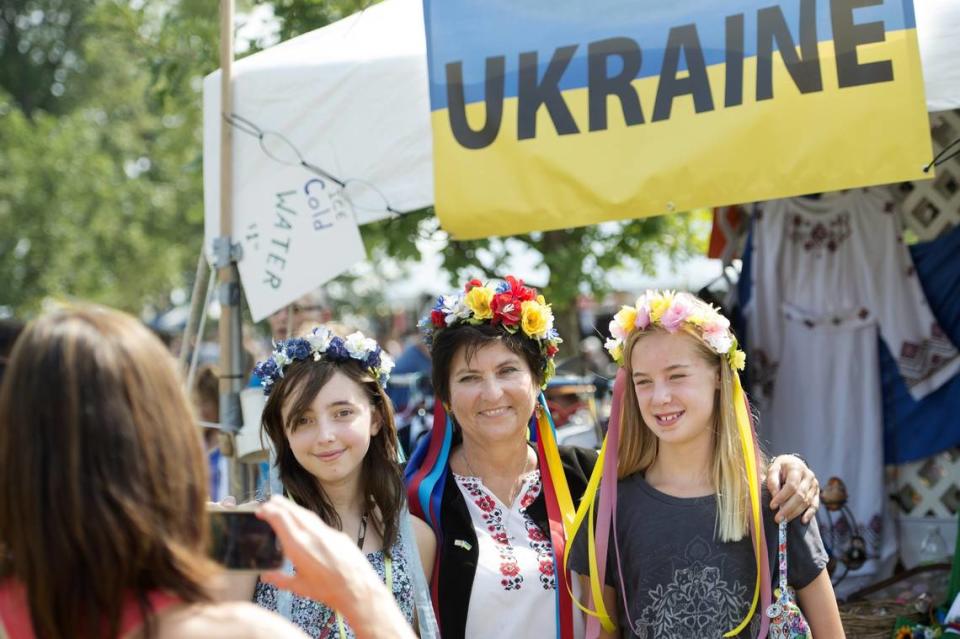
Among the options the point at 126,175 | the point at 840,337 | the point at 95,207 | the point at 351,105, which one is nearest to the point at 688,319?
the point at 351,105

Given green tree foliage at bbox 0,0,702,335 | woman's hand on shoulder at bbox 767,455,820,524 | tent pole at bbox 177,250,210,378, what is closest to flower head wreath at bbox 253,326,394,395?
woman's hand on shoulder at bbox 767,455,820,524

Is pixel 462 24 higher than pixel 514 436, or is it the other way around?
pixel 462 24

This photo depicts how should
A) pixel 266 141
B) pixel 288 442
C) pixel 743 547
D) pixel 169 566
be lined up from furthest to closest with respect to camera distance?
1. pixel 266 141
2. pixel 288 442
3. pixel 743 547
4. pixel 169 566

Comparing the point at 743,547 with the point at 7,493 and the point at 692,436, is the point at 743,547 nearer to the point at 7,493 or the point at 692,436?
the point at 692,436

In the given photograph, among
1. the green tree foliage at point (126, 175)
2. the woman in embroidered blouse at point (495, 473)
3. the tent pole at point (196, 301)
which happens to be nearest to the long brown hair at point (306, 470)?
the woman in embroidered blouse at point (495, 473)

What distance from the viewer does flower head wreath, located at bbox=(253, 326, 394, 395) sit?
107 inches

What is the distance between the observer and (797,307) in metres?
5.29

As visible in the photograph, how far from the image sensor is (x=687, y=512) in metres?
2.45

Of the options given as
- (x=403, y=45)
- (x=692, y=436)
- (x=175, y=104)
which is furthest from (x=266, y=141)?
(x=175, y=104)

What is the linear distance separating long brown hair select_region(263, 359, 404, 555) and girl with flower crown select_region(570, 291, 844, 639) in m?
0.51

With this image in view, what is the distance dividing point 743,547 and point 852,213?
3.19 m

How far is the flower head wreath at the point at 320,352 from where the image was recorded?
271 cm

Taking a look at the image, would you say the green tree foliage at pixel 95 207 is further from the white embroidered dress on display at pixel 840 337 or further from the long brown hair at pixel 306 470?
the long brown hair at pixel 306 470

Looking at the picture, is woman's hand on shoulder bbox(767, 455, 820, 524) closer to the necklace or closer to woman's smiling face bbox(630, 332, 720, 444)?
woman's smiling face bbox(630, 332, 720, 444)
